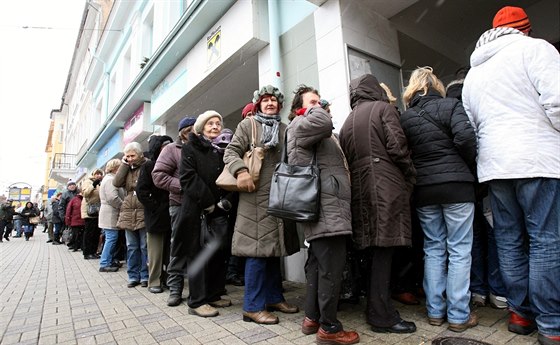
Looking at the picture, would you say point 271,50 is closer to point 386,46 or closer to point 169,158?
point 386,46

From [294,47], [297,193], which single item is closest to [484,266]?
[297,193]

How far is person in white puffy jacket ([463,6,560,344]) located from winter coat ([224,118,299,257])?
1617 millimetres

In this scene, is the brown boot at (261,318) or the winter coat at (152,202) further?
the winter coat at (152,202)

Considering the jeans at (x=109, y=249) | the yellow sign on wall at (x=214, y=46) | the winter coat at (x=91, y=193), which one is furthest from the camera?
the winter coat at (x=91, y=193)

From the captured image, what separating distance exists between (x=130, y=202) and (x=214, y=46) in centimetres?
324

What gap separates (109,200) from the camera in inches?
209

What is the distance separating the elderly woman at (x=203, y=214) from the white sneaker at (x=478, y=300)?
2.27 m

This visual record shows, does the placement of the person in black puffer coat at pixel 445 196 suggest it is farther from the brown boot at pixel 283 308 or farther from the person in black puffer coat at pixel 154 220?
the person in black puffer coat at pixel 154 220

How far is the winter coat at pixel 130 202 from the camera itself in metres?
4.52

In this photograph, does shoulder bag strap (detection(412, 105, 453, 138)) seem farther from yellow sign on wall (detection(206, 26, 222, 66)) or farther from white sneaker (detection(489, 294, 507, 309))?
yellow sign on wall (detection(206, 26, 222, 66))

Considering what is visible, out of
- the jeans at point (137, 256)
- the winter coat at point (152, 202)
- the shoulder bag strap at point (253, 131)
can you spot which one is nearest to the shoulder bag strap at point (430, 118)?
the shoulder bag strap at point (253, 131)

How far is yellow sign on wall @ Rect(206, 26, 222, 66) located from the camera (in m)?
6.00

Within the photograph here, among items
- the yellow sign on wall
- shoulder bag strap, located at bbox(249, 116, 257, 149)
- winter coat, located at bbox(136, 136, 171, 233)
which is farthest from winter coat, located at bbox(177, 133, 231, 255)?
the yellow sign on wall

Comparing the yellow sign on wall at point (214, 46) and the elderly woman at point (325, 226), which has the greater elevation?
the yellow sign on wall at point (214, 46)
